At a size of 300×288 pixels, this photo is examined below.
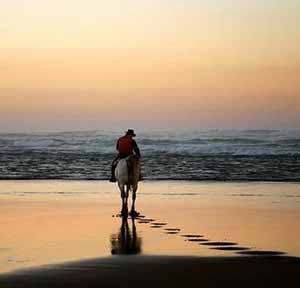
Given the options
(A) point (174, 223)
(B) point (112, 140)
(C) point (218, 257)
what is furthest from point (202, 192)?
(B) point (112, 140)

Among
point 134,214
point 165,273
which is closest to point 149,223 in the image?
point 134,214

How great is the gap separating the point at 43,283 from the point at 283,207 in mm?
11027

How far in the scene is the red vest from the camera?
58.9 ft

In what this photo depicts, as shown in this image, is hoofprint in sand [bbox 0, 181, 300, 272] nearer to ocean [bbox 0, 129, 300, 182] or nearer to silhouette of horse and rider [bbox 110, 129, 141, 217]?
silhouette of horse and rider [bbox 110, 129, 141, 217]

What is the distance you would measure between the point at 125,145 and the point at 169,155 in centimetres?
3694

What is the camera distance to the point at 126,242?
12898 mm

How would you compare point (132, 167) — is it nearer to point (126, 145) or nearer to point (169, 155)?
point (126, 145)

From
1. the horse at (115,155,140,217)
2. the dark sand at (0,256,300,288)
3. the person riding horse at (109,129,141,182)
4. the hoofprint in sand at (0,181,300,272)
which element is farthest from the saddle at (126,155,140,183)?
the dark sand at (0,256,300,288)

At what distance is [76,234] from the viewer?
539 inches

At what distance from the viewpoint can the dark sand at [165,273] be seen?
8875 millimetres

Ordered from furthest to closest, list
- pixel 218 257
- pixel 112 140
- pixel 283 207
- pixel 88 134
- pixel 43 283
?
pixel 88 134
pixel 112 140
pixel 283 207
pixel 218 257
pixel 43 283

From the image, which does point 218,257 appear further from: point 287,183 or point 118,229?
point 287,183

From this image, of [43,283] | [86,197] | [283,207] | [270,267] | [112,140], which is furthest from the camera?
[112,140]

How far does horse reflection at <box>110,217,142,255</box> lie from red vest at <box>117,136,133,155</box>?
2984 millimetres
